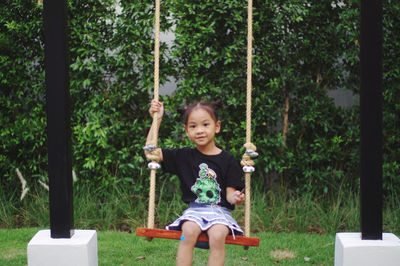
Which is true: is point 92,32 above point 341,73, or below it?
above

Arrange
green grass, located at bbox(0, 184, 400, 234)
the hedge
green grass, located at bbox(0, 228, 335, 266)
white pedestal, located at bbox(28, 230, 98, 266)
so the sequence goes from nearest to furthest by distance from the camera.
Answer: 1. white pedestal, located at bbox(28, 230, 98, 266)
2. green grass, located at bbox(0, 228, 335, 266)
3. green grass, located at bbox(0, 184, 400, 234)
4. the hedge

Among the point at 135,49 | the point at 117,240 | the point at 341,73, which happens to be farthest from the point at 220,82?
the point at 117,240

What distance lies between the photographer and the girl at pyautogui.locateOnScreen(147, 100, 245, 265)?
2959 millimetres

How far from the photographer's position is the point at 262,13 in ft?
16.0

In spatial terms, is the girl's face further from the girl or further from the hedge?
the hedge

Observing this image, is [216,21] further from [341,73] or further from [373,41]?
[373,41]

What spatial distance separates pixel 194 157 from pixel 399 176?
106 inches

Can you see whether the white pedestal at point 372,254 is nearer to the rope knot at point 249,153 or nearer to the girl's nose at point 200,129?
the rope knot at point 249,153

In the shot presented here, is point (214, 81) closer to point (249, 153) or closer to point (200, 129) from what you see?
→ point (200, 129)

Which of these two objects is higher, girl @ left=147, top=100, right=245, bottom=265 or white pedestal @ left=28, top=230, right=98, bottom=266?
girl @ left=147, top=100, right=245, bottom=265

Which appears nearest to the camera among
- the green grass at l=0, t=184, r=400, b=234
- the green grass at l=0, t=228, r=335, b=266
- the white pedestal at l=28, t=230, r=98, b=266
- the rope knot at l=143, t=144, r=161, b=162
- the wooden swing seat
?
the wooden swing seat

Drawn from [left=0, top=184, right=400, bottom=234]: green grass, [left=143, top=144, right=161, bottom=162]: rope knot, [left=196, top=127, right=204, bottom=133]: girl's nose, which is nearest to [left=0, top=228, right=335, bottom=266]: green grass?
[left=0, top=184, right=400, bottom=234]: green grass

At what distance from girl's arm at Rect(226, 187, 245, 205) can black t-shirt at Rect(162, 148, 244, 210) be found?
0.03m

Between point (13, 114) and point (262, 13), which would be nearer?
point (262, 13)
